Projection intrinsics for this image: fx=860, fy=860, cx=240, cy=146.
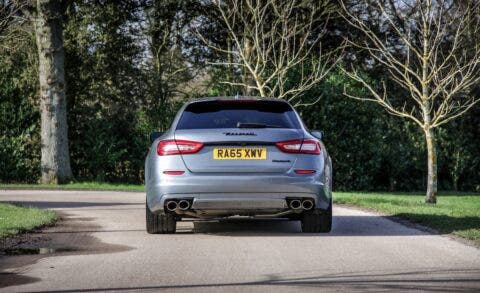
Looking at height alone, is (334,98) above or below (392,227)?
above

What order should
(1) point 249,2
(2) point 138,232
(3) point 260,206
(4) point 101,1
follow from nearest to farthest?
1. (3) point 260,206
2. (2) point 138,232
3. (1) point 249,2
4. (4) point 101,1

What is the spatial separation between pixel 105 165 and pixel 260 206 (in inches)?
701

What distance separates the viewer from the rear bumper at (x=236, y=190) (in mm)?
9781

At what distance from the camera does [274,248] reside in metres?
9.22

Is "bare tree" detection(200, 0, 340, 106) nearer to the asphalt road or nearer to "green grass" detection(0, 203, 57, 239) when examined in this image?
"green grass" detection(0, 203, 57, 239)

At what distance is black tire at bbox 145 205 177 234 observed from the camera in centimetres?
1070

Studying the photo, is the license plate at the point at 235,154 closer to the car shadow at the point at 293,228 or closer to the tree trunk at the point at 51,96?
the car shadow at the point at 293,228

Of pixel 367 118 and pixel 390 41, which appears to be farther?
pixel 390 41

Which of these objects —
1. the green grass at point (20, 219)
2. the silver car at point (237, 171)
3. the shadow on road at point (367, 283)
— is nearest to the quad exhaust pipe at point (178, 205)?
the silver car at point (237, 171)

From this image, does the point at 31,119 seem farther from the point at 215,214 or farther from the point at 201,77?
the point at 215,214

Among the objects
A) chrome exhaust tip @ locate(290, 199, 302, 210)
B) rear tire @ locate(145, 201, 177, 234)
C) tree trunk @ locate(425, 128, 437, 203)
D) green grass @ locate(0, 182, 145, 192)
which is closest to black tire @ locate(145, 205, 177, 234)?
rear tire @ locate(145, 201, 177, 234)

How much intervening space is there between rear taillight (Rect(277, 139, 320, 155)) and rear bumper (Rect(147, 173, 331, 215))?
29 centimetres

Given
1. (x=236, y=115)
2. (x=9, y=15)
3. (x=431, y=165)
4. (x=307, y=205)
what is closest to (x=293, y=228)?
(x=307, y=205)

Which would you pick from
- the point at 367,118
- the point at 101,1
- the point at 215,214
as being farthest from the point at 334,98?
the point at 215,214
